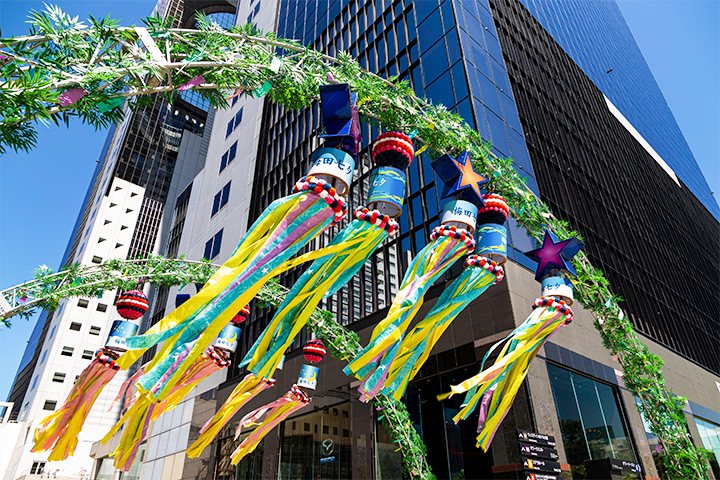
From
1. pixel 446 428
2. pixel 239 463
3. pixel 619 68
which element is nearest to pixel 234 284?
pixel 446 428

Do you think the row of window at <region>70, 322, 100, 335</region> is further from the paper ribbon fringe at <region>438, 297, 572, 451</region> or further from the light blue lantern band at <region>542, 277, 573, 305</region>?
the light blue lantern band at <region>542, 277, 573, 305</region>

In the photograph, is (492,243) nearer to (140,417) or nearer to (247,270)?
(247,270)

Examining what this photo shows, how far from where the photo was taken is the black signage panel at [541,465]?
988cm

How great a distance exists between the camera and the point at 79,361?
4984 centimetres

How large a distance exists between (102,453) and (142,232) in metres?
35.2

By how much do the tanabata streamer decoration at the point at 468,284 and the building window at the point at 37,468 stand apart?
5218 cm

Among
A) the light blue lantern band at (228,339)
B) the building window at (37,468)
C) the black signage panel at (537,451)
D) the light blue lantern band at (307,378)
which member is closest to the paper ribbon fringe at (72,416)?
the light blue lantern band at (228,339)

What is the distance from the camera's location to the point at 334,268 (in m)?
4.05

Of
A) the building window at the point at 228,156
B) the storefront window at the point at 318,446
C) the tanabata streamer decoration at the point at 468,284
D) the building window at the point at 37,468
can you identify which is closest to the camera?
the tanabata streamer decoration at the point at 468,284

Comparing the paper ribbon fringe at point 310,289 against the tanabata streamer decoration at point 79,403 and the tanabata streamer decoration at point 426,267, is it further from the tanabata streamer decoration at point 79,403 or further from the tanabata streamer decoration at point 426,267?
the tanabata streamer decoration at point 79,403

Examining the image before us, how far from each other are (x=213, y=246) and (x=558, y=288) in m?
26.0

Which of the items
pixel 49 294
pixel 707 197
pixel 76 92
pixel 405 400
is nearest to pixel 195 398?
pixel 405 400

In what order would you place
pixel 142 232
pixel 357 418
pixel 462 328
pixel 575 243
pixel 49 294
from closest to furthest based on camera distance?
pixel 575 243
pixel 49 294
pixel 462 328
pixel 357 418
pixel 142 232

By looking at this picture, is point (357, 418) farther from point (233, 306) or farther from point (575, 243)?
point (233, 306)
